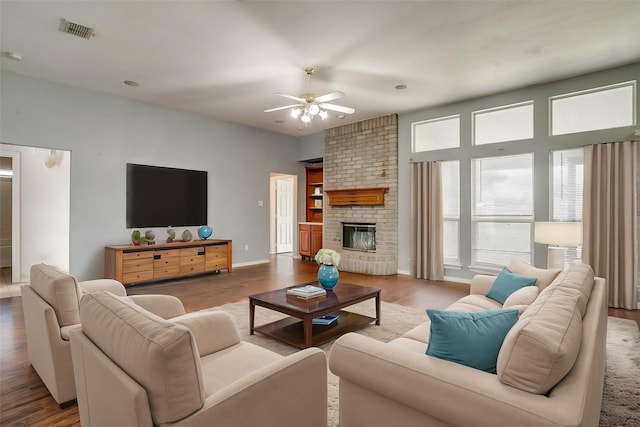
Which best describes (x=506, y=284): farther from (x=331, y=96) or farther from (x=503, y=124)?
(x=503, y=124)

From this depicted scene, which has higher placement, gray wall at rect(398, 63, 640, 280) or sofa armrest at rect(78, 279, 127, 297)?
gray wall at rect(398, 63, 640, 280)

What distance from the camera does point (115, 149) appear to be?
5406mm

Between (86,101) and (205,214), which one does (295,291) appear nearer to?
(205,214)

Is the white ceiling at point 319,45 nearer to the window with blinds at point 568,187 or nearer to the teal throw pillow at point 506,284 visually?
the window with blinds at point 568,187

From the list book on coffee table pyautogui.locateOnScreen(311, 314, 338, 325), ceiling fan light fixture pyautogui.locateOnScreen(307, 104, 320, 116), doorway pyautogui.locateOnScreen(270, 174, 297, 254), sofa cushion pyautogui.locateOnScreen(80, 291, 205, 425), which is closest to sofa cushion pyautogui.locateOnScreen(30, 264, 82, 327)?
sofa cushion pyautogui.locateOnScreen(80, 291, 205, 425)

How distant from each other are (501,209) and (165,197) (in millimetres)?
5780

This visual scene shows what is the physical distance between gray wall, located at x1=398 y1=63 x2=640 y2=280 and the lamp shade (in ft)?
4.56

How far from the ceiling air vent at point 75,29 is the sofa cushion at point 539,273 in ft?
15.8

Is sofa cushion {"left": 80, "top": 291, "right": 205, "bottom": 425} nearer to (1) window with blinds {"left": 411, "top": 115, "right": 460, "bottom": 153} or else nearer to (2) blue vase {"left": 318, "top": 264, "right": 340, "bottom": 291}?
(2) blue vase {"left": 318, "top": 264, "right": 340, "bottom": 291}

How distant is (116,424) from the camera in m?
1.13

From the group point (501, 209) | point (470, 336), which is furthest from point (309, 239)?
point (470, 336)

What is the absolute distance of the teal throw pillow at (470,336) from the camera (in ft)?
4.29

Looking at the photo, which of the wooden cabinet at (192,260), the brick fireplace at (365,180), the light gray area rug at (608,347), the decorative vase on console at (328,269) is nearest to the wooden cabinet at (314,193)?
the brick fireplace at (365,180)

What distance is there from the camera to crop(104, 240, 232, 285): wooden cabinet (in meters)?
5.00
